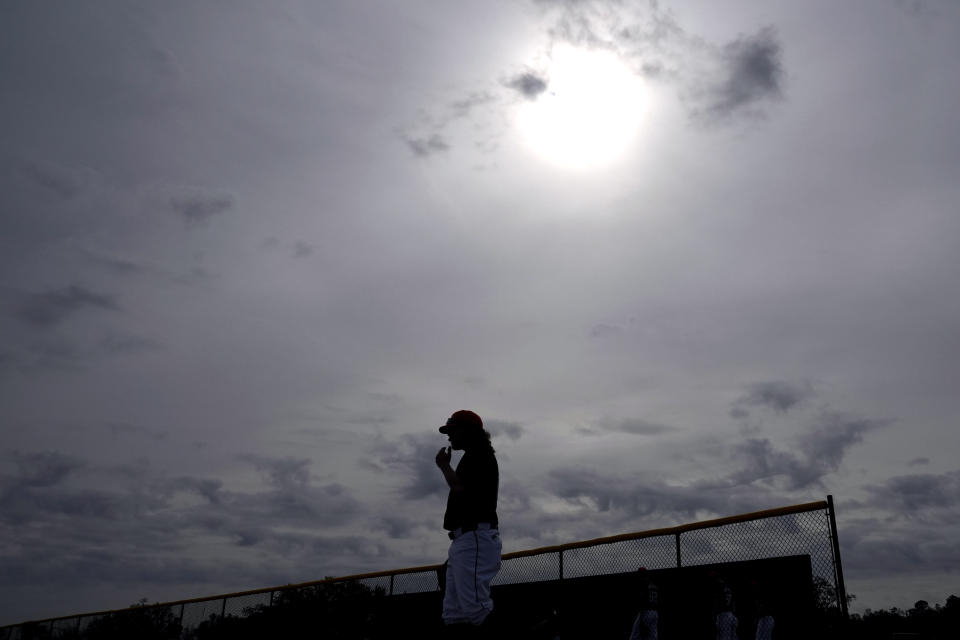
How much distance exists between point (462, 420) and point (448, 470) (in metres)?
0.48

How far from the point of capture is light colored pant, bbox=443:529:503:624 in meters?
5.47

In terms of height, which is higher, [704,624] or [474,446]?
[474,446]

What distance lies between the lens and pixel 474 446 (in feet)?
19.9

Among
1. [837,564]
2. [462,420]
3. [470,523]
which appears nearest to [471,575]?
[470,523]

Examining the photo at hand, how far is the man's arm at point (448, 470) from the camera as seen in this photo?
5711mm

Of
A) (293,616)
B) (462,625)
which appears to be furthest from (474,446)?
(293,616)

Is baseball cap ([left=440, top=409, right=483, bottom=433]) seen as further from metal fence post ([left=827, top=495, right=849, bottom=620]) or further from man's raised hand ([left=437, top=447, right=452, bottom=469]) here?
metal fence post ([left=827, top=495, right=849, bottom=620])

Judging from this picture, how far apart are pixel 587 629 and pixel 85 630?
57.0 feet

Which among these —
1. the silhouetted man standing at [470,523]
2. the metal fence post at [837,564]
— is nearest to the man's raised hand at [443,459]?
the silhouetted man standing at [470,523]

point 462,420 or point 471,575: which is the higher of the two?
point 462,420

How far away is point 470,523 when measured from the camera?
18.8 ft

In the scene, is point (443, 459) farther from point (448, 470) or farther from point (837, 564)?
point (837, 564)

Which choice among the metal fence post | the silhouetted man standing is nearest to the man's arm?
the silhouetted man standing

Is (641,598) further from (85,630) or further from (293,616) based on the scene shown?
(85,630)
